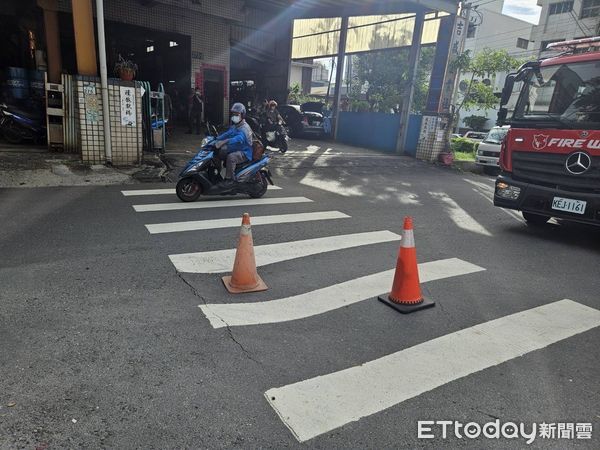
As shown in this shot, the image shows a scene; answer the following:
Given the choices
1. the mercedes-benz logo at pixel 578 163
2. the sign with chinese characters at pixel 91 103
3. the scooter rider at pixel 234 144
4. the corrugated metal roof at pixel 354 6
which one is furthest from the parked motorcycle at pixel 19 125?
the mercedes-benz logo at pixel 578 163

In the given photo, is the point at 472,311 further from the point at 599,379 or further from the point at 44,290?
the point at 44,290

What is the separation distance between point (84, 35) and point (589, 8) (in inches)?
1604

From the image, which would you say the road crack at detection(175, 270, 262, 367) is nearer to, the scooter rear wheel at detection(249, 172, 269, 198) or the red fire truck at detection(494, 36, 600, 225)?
the scooter rear wheel at detection(249, 172, 269, 198)

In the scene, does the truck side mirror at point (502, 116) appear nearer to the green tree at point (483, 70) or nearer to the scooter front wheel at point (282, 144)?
the scooter front wheel at point (282, 144)

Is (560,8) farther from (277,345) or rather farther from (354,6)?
(277,345)

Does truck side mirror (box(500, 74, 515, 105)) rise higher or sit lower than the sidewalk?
higher

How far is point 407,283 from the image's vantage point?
13.7 ft

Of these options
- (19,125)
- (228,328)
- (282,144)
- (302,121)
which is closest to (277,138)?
(282,144)

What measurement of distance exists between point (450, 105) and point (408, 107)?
1.72 metres

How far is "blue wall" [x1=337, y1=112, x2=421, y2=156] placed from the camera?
17392 millimetres

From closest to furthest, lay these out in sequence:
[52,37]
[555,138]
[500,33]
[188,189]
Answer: [555,138] < [188,189] < [52,37] < [500,33]

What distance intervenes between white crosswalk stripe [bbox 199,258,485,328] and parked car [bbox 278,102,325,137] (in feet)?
51.8

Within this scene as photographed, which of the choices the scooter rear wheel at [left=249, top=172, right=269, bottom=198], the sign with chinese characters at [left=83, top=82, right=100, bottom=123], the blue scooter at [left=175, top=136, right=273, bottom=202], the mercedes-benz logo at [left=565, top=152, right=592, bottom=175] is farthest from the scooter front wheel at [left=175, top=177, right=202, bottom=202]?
the mercedes-benz logo at [left=565, top=152, right=592, bottom=175]

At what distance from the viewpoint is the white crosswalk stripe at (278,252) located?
16.3ft
